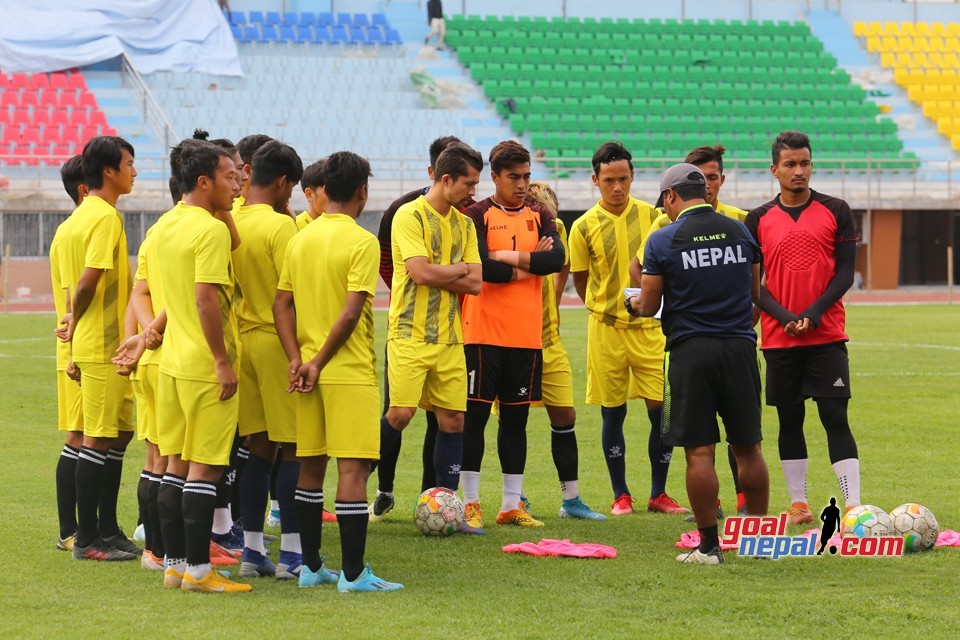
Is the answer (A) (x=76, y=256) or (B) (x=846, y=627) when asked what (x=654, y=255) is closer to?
(B) (x=846, y=627)

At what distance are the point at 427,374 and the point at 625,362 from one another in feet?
5.88

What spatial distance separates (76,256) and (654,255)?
10.3ft

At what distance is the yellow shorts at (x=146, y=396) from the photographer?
6676mm

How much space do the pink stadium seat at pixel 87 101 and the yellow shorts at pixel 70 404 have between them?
1222 inches

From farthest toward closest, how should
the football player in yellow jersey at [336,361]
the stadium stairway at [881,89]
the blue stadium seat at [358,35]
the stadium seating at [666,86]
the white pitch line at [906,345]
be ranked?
the stadium stairway at [881,89], the blue stadium seat at [358,35], the stadium seating at [666,86], the white pitch line at [906,345], the football player in yellow jersey at [336,361]

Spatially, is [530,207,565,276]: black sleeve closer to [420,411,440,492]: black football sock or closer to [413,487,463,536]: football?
[420,411,440,492]: black football sock

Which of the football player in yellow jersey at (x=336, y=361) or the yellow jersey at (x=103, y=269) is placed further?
the yellow jersey at (x=103, y=269)

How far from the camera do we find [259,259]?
6711 mm

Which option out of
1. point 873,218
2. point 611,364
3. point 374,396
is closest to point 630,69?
point 873,218

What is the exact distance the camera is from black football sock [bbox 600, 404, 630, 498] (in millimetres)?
8844

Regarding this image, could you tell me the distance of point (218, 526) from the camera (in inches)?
292

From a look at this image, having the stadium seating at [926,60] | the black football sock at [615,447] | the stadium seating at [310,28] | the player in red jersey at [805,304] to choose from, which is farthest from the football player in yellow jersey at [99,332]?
the stadium seating at [926,60]

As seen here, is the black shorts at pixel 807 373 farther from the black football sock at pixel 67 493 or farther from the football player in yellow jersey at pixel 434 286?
the black football sock at pixel 67 493

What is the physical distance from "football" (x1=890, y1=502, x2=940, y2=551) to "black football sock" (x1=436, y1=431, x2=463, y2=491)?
2564 mm
